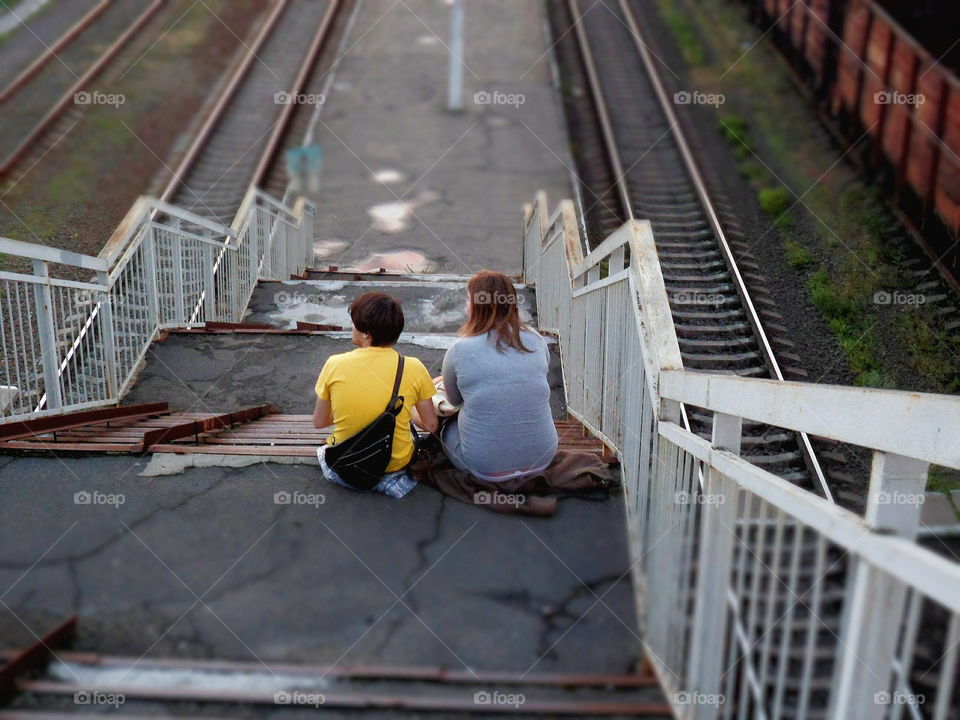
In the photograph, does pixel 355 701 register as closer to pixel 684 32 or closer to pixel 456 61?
pixel 456 61

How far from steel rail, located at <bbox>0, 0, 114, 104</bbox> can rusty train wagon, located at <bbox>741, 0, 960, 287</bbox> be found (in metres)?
13.4

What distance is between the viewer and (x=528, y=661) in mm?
3490

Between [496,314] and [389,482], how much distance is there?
905mm

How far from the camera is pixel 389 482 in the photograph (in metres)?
4.73

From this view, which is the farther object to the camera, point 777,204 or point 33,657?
point 777,204

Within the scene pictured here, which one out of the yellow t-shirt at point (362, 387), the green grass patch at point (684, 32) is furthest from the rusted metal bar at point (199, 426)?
the green grass patch at point (684, 32)

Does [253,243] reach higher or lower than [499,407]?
higher

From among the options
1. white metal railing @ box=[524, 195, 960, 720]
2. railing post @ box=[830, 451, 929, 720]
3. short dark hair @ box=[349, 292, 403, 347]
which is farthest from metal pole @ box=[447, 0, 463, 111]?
railing post @ box=[830, 451, 929, 720]

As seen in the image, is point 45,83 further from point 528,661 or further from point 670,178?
point 528,661

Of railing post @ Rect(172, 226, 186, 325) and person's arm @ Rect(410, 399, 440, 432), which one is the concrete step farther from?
person's arm @ Rect(410, 399, 440, 432)

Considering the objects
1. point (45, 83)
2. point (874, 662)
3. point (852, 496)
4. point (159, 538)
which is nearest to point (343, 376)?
point (159, 538)

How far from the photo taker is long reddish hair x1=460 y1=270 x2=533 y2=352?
15.7 feet

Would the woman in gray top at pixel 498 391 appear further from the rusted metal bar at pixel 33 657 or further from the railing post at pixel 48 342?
the railing post at pixel 48 342

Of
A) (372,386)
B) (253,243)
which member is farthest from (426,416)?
(253,243)
